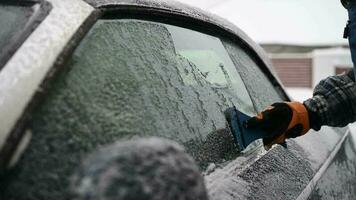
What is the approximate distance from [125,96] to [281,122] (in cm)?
98

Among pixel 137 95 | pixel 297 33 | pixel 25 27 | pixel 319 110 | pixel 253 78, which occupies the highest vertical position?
pixel 25 27

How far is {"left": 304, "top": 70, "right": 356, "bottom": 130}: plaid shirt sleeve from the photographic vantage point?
217cm

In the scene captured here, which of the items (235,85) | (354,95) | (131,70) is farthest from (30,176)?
(354,95)

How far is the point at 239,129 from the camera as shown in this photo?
5.69 feet

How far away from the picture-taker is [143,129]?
117 cm

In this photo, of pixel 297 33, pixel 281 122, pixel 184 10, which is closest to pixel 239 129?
pixel 281 122

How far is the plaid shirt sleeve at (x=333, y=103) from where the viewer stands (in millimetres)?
2166

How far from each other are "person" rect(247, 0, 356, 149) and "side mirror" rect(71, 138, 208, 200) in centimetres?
98

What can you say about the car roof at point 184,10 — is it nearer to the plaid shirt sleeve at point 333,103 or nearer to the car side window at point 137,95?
the car side window at point 137,95

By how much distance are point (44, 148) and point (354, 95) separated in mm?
1692

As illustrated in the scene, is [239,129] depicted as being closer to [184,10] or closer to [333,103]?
[184,10]

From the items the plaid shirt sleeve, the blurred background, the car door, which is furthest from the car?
the blurred background

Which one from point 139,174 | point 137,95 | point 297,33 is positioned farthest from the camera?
point 297,33

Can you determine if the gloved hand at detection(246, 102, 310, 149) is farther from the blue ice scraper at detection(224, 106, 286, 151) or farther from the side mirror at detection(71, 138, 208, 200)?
the side mirror at detection(71, 138, 208, 200)
